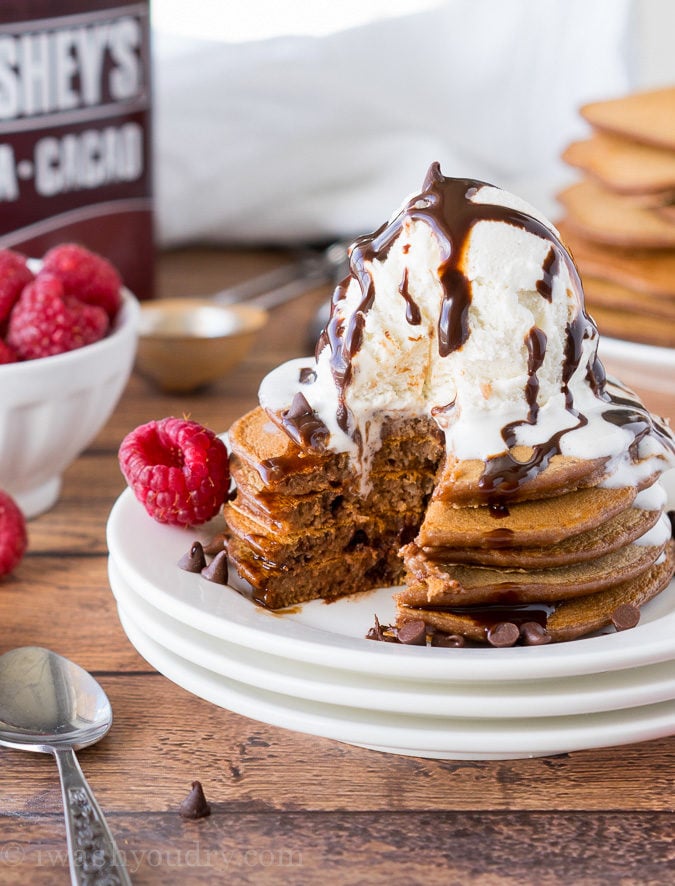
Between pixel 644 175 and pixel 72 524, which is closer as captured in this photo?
pixel 72 524

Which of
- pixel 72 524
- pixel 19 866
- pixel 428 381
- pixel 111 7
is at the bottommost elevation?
pixel 72 524

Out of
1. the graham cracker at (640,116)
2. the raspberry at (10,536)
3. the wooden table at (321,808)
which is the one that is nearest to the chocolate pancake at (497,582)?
the wooden table at (321,808)

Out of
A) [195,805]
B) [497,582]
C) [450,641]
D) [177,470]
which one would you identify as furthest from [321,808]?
[177,470]

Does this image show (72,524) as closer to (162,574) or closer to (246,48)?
(162,574)

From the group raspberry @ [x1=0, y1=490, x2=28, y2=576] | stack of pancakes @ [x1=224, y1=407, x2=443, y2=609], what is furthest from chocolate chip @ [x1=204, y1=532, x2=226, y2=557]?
A: raspberry @ [x1=0, y1=490, x2=28, y2=576]

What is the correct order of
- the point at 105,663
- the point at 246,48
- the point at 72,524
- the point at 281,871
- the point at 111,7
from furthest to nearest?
the point at 246,48 < the point at 111,7 < the point at 72,524 < the point at 105,663 < the point at 281,871

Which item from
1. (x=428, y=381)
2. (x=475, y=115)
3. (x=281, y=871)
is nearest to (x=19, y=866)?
(x=281, y=871)
